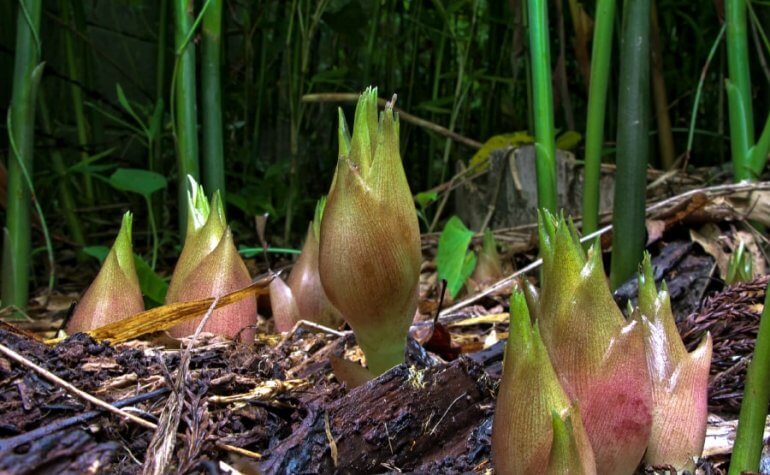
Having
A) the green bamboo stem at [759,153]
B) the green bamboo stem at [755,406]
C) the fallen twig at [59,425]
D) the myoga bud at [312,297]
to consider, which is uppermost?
the green bamboo stem at [759,153]

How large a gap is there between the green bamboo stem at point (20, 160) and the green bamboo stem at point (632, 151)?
828 millimetres

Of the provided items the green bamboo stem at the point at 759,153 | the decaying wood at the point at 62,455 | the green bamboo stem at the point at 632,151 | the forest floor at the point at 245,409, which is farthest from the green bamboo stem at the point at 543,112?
the decaying wood at the point at 62,455

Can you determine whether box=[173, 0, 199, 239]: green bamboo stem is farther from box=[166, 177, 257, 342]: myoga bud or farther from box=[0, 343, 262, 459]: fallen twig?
box=[0, 343, 262, 459]: fallen twig

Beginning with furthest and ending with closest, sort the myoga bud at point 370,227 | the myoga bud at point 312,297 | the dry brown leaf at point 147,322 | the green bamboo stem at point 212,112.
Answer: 1. the green bamboo stem at point 212,112
2. the myoga bud at point 312,297
3. the dry brown leaf at point 147,322
4. the myoga bud at point 370,227

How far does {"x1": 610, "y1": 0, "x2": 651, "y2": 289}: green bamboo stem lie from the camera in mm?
1000

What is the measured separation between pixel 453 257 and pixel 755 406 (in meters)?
0.64

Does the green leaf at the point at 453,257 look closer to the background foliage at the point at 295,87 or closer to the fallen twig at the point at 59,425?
the fallen twig at the point at 59,425

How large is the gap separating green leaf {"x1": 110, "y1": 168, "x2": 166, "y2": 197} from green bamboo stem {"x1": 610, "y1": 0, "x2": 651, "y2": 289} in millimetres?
694

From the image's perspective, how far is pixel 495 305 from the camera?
1.25m

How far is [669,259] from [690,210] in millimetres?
122

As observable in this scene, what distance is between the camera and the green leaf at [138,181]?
117cm

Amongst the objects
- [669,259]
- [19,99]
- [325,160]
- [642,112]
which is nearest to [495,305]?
[669,259]

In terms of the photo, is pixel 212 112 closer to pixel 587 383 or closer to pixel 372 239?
pixel 372 239

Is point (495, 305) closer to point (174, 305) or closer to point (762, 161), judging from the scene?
point (762, 161)
